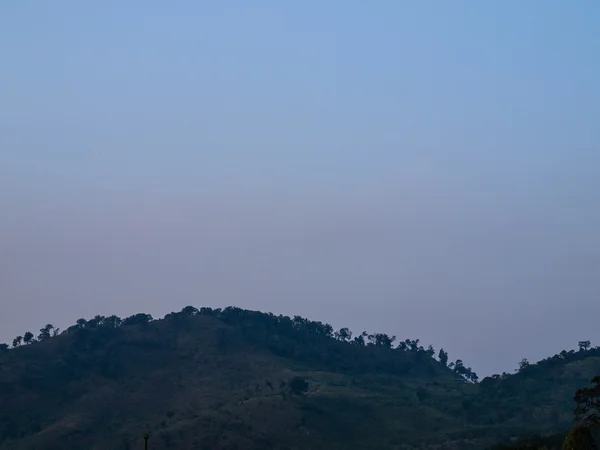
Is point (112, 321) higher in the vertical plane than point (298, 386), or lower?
higher

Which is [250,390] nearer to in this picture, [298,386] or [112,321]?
[298,386]

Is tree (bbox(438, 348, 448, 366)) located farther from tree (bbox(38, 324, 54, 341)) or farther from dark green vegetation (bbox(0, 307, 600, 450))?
tree (bbox(38, 324, 54, 341))

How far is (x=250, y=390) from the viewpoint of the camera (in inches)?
4744

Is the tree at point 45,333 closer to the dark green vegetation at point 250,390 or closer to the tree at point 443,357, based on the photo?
the dark green vegetation at point 250,390

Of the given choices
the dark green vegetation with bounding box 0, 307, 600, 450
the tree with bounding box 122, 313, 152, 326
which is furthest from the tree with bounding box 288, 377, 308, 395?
the tree with bounding box 122, 313, 152, 326

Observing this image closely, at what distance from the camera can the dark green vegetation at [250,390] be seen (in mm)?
99188

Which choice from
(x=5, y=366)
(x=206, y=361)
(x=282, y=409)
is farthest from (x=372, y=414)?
(x=5, y=366)

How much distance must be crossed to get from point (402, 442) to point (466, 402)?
2210cm

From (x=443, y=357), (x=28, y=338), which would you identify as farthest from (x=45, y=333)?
(x=443, y=357)

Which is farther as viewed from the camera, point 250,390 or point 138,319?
point 138,319

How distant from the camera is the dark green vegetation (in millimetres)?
99188

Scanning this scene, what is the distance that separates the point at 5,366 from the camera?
12988 cm

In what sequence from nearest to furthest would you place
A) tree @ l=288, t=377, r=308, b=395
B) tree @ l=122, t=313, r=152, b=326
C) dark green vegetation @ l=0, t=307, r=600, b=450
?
dark green vegetation @ l=0, t=307, r=600, b=450 < tree @ l=288, t=377, r=308, b=395 < tree @ l=122, t=313, r=152, b=326

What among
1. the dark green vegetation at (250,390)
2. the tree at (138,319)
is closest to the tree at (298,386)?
the dark green vegetation at (250,390)
